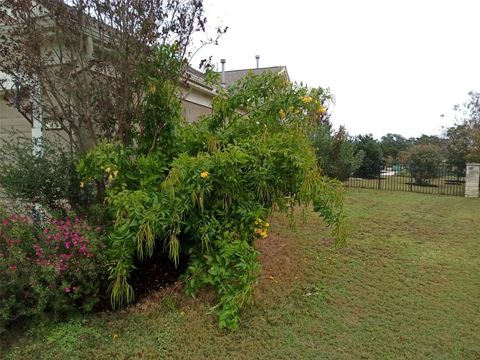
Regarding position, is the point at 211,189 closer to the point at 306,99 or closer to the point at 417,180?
the point at 306,99

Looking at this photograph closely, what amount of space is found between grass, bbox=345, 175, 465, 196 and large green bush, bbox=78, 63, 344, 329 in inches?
448

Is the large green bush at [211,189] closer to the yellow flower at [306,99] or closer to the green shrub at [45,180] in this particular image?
the yellow flower at [306,99]

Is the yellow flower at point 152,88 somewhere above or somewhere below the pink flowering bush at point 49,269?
above

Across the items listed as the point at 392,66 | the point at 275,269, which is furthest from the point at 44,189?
the point at 392,66

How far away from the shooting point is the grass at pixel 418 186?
Result: 45.2 feet

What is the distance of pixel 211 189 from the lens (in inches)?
121

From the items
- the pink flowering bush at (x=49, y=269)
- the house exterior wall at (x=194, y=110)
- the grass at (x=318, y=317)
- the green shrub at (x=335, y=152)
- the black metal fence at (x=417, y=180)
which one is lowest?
the grass at (x=318, y=317)

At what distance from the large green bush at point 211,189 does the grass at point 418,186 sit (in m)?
11.4

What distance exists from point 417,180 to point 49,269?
17501mm

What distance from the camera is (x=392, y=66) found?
1366cm

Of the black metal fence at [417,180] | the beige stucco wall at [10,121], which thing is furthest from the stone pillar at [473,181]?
the beige stucco wall at [10,121]

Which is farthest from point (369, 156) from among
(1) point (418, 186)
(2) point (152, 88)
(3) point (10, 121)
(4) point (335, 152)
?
(2) point (152, 88)

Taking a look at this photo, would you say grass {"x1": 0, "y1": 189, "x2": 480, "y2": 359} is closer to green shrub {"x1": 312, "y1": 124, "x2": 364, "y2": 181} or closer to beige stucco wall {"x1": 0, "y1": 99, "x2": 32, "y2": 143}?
beige stucco wall {"x1": 0, "y1": 99, "x2": 32, "y2": 143}

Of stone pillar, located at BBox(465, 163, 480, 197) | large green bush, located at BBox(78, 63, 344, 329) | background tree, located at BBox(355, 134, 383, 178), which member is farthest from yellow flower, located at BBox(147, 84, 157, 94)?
background tree, located at BBox(355, 134, 383, 178)
